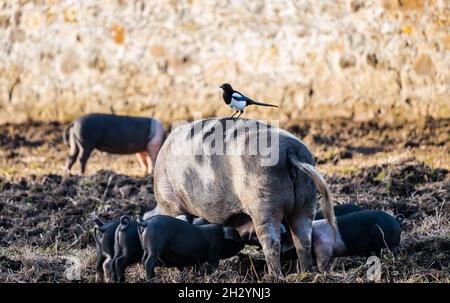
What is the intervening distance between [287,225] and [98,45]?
7.58m

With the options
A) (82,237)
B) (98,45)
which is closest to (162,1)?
(98,45)

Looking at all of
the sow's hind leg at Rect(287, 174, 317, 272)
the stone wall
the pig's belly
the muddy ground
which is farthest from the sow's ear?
the stone wall

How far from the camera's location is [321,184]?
7000 mm

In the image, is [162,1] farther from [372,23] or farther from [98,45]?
[372,23]

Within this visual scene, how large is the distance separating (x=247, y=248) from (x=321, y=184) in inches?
66.6

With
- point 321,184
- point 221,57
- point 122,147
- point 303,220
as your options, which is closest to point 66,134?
point 122,147

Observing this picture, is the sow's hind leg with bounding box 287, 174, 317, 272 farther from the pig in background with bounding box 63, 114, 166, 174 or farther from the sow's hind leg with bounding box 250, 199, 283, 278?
the pig in background with bounding box 63, 114, 166, 174

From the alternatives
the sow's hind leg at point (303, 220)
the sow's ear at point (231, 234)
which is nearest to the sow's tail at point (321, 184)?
the sow's hind leg at point (303, 220)

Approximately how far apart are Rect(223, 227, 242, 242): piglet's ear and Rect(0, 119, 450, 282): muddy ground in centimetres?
22

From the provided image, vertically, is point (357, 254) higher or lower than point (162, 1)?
lower

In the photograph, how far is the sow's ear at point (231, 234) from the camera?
24.2 feet

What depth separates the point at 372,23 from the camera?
1391 cm

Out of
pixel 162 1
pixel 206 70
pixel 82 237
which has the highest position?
pixel 162 1

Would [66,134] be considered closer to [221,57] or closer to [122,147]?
[122,147]
